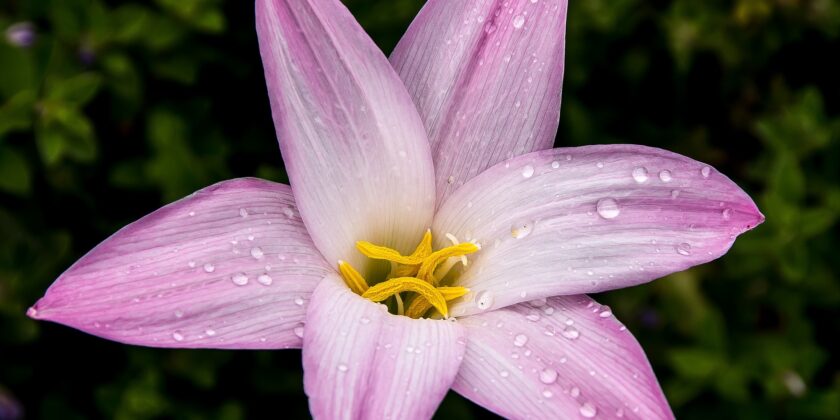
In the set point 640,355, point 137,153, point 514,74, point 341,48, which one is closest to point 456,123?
point 514,74

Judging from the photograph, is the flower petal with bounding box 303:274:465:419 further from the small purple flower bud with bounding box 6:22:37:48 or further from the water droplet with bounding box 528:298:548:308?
the small purple flower bud with bounding box 6:22:37:48

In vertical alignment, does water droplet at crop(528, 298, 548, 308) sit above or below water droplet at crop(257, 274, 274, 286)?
below

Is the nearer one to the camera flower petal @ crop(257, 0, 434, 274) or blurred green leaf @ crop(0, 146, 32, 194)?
flower petal @ crop(257, 0, 434, 274)

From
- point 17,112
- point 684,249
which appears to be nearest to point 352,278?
point 684,249

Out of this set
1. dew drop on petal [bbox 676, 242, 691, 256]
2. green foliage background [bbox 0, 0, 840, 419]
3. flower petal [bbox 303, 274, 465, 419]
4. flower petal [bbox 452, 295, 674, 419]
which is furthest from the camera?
green foliage background [bbox 0, 0, 840, 419]

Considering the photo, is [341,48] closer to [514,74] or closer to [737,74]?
[514,74]

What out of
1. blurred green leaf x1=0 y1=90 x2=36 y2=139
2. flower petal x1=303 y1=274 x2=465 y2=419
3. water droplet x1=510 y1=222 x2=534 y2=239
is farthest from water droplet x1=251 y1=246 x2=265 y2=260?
blurred green leaf x1=0 y1=90 x2=36 y2=139

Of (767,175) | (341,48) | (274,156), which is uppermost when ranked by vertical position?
(341,48)
